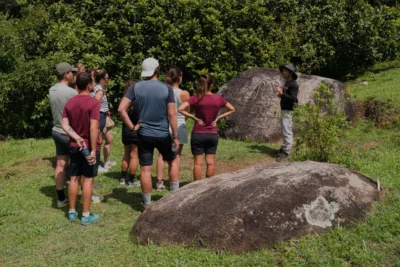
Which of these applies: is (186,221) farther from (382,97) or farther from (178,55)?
(178,55)

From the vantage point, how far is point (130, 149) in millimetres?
7230

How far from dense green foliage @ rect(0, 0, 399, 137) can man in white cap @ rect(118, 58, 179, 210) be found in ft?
19.6

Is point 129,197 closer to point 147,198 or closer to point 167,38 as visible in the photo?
point 147,198

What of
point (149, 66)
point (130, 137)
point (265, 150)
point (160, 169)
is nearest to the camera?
point (149, 66)

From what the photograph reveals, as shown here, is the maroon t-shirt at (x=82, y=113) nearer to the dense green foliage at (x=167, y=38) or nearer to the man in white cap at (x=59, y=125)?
the man in white cap at (x=59, y=125)

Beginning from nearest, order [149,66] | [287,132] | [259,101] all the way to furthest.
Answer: [149,66]
[287,132]
[259,101]

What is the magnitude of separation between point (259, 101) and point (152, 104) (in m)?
4.92

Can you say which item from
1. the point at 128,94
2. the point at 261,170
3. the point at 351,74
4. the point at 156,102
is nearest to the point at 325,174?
the point at 261,170

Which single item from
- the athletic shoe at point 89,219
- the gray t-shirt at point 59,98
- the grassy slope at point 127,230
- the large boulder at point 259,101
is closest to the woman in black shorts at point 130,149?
the grassy slope at point 127,230

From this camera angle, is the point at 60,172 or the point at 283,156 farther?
the point at 283,156

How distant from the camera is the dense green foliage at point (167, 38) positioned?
38.1 ft

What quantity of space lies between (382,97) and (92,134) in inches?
280

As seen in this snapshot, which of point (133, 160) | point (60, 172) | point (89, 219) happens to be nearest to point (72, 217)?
point (89, 219)

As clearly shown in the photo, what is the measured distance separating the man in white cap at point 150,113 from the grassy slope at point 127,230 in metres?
0.79
